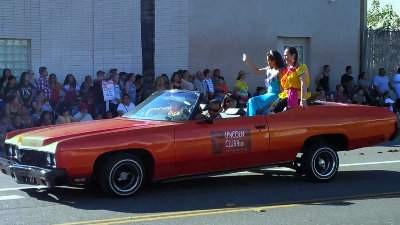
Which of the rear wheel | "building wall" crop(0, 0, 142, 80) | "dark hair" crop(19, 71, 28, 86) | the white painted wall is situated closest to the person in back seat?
the rear wheel

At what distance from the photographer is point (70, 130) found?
841cm

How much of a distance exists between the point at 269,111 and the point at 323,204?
1.91m

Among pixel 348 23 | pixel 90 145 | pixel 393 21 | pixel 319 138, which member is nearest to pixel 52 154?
pixel 90 145

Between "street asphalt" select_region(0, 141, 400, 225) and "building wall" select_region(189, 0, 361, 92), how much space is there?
10.0 m

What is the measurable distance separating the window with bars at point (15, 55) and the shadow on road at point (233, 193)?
28.7 ft

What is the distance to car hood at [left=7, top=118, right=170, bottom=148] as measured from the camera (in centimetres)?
807

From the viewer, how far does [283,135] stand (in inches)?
367

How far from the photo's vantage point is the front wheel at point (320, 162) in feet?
31.6

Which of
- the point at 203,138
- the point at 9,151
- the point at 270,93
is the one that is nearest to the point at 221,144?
the point at 203,138

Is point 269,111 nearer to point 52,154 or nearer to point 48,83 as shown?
point 52,154

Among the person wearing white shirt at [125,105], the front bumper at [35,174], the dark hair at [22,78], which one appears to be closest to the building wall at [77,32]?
the dark hair at [22,78]

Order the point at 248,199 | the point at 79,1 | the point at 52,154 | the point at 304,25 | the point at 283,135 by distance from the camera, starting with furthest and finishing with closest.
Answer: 1. the point at 304,25
2. the point at 79,1
3. the point at 283,135
4. the point at 248,199
5. the point at 52,154

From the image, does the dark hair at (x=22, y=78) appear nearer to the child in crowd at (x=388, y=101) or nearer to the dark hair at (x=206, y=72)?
the dark hair at (x=206, y=72)

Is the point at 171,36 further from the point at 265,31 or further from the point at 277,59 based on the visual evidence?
the point at 277,59
